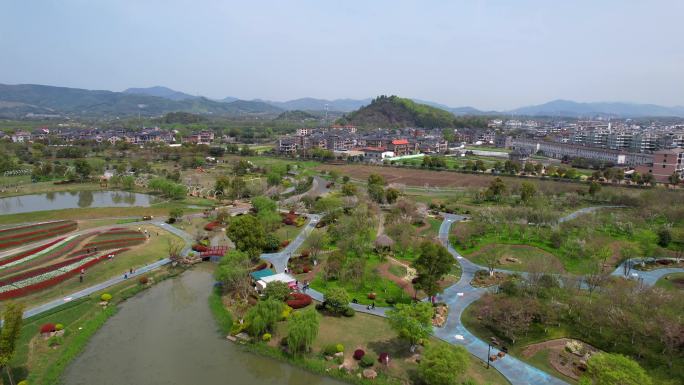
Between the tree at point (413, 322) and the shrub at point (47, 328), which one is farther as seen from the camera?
the shrub at point (47, 328)

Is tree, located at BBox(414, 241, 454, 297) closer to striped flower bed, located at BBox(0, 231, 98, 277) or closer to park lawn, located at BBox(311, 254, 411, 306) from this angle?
park lawn, located at BBox(311, 254, 411, 306)

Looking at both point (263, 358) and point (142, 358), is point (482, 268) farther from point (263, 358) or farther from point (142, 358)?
point (142, 358)

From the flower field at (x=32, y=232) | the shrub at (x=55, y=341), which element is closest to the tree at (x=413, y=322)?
the shrub at (x=55, y=341)

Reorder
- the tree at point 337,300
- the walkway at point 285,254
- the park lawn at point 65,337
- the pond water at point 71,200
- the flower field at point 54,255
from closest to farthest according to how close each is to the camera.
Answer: the park lawn at point 65,337 < the tree at point 337,300 < the flower field at point 54,255 < the walkway at point 285,254 < the pond water at point 71,200

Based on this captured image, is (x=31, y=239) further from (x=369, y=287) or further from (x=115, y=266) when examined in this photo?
(x=369, y=287)

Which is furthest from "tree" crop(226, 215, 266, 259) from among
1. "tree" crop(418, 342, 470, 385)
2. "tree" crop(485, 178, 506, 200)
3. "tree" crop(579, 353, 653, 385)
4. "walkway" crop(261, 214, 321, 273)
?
"tree" crop(485, 178, 506, 200)

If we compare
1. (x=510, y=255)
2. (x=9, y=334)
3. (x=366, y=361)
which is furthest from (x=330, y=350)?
(x=510, y=255)

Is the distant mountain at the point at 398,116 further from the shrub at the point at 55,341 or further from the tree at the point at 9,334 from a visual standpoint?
the tree at the point at 9,334

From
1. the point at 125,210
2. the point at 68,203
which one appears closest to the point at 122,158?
the point at 68,203

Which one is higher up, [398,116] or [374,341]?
[398,116]
